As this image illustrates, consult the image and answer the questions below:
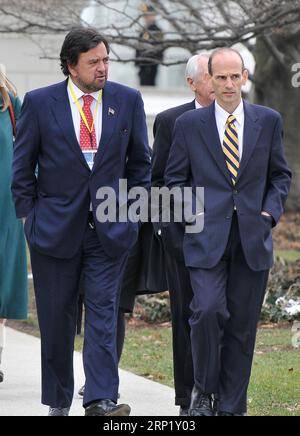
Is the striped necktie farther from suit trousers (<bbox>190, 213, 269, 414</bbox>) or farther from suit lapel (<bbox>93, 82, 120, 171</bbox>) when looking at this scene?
suit lapel (<bbox>93, 82, 120, 171</bbox>)

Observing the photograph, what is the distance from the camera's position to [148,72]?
2695 cm

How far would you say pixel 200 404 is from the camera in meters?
6.50

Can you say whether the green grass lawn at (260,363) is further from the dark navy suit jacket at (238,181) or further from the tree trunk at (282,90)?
the tree trunk at (282,90)

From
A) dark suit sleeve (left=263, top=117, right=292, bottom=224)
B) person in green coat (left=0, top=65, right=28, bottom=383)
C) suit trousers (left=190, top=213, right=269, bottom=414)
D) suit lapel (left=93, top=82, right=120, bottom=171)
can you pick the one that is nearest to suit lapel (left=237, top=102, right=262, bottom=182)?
dark suit sleeve (left=263, top=117, right=292, bottom=224)

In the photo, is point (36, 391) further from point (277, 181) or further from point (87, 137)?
point (277, 181)

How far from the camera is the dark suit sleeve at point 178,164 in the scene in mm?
6641

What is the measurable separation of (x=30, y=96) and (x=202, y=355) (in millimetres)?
1638

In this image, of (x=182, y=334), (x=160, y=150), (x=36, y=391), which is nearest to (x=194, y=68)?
(x=160, y=150)

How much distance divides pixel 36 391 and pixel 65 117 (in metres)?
2.11

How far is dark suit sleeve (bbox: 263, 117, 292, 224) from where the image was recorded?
6527mm

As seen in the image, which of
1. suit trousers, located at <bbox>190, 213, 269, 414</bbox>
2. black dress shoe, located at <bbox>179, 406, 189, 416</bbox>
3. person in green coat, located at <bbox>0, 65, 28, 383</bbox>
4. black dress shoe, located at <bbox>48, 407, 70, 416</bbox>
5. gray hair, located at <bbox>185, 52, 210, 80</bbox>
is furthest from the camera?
person in green coat, located at <bbox>0, 65, 28, 383</bbox>

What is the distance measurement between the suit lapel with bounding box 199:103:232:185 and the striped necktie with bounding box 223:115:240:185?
26 millimetres

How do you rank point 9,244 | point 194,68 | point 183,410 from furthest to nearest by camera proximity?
point 9,244 < point 194,68 < point 183,410

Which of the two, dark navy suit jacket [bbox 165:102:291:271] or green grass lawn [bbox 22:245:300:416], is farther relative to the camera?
green grass lawn [bbox 22:245:300:416]
